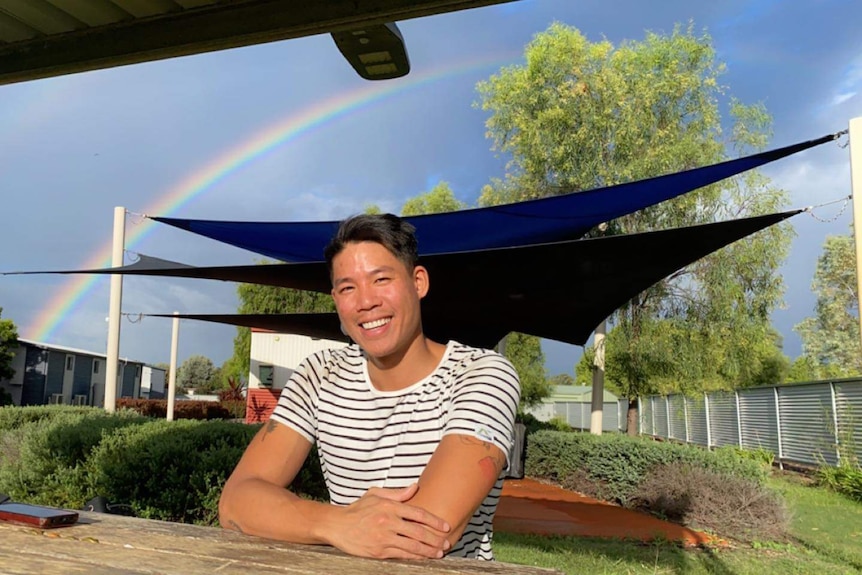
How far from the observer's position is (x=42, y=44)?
6.75 feet

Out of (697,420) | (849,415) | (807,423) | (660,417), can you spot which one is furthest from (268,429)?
(660,417)

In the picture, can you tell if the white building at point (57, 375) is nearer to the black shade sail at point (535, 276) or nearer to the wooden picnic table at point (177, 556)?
the black shade sail at point (535, 276)

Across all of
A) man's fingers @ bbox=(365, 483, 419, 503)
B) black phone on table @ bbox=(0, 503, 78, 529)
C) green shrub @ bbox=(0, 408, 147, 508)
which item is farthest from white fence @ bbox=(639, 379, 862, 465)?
black phone on table @ bbox=(0, 503, 78, 529)

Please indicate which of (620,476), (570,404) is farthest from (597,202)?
(570,404)

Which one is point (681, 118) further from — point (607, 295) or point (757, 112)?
point (607, 295)

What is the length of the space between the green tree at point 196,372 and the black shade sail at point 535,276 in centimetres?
5628

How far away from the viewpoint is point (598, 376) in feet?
34.3

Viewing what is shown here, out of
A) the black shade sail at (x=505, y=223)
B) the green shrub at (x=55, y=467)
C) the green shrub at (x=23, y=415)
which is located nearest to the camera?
the black shade sail at (x=505, y=223)

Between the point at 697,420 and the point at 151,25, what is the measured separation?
1486cm

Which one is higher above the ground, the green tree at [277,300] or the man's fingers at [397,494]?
the green tree at [277,300]

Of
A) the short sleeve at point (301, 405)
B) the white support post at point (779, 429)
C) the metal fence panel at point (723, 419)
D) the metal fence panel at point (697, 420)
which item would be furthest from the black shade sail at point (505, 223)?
the metal fence panel at point (697, 420)

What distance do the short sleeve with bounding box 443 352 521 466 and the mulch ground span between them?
4.73 meters

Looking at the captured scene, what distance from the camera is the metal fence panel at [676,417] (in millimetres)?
15092

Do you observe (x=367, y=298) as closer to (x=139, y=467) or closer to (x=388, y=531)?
(x=388, y=531)
